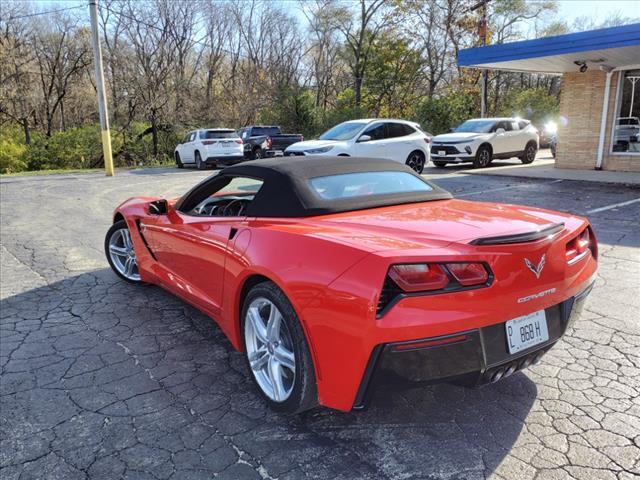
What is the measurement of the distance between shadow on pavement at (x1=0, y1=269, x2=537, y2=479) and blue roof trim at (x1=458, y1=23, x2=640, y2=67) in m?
11.4

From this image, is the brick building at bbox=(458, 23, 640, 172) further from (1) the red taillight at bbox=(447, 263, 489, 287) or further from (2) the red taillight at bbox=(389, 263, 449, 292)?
(2) the red taillight at bbox=(389, 263, 449, 292)

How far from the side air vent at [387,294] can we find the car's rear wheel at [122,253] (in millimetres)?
3350

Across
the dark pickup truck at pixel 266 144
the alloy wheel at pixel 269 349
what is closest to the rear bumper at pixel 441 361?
the alloy wheel at pixel 269 349

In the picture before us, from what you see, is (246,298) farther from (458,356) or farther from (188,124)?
(188,124)

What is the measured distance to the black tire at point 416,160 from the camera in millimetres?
14227

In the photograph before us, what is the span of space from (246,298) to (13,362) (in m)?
1.85

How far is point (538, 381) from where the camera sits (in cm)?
297

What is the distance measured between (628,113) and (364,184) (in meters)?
14.2

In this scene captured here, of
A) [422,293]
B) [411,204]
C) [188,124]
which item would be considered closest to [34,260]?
[411,204]

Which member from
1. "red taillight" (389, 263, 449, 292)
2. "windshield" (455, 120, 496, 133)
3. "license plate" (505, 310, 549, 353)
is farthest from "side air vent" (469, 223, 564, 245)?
"windshield" (455, 120, 496, 133)

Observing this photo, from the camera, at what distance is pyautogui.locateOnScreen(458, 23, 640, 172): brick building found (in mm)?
13250

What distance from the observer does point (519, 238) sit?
2357 mm

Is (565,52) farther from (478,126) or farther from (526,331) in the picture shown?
(526,331)

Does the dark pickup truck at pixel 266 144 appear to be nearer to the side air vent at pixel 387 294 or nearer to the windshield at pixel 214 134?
the windshield at pixel 214 134
